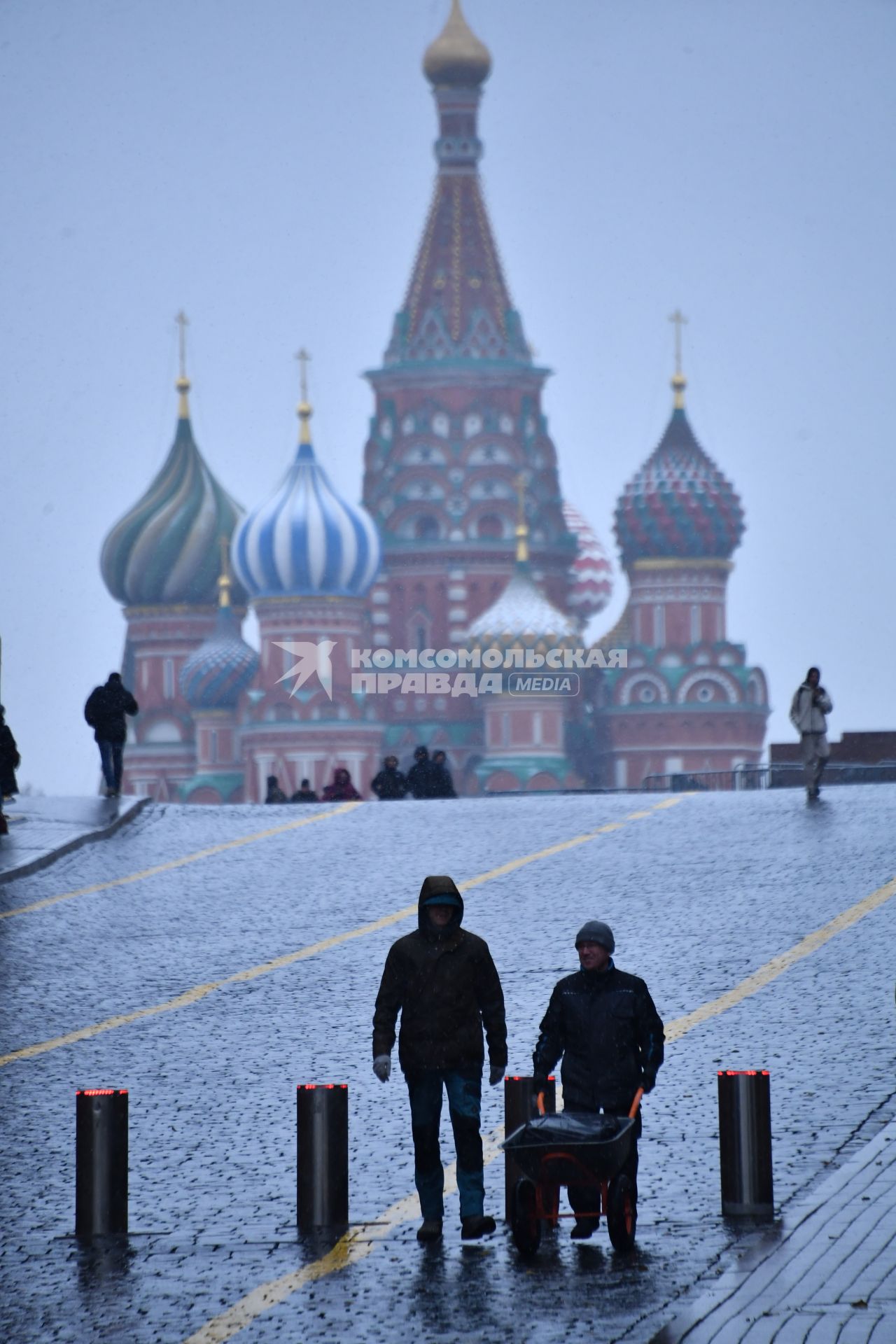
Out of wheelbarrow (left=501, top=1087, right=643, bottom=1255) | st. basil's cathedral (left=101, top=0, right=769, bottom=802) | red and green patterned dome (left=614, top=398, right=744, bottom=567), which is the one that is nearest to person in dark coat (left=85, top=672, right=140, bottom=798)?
wheelbarrow (left=501, top=1087, right=643, bottom=1255)

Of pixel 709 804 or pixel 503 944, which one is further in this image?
pixel 709 804

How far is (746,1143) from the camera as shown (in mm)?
9133

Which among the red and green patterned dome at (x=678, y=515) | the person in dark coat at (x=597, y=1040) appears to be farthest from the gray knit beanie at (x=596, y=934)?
the red and green patterned dome at (x=678, y=515)

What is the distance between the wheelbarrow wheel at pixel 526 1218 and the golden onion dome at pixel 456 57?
338 ft

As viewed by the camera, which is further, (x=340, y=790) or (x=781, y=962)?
(x=340, y=790)

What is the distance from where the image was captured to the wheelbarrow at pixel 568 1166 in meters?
8.47

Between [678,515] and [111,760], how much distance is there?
8357cm

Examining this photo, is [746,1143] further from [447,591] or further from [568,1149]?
[447,591]

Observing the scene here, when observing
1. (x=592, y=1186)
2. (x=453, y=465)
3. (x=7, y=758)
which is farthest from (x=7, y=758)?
A: (x=453, y=465)

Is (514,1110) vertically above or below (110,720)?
below

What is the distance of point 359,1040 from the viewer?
43.1 ft

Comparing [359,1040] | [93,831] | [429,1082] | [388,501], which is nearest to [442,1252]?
[429,1082]

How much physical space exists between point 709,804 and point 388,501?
8151 centimetres

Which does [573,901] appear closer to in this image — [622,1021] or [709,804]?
[709,804]
